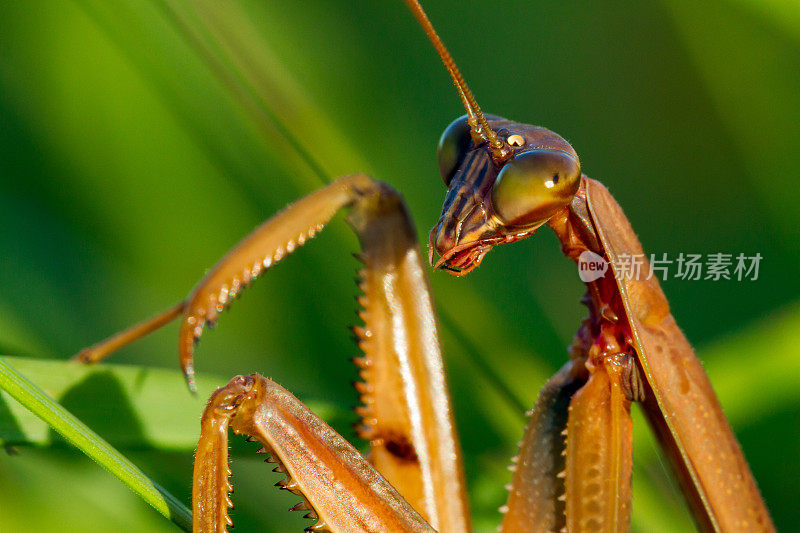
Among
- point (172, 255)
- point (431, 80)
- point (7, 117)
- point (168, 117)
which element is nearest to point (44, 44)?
point (7, 117)

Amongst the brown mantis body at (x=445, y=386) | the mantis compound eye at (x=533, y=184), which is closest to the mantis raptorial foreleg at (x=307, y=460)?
the brown mantis body at (x=445, y=386)

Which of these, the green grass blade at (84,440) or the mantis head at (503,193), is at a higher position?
the mantis head at (503,193)

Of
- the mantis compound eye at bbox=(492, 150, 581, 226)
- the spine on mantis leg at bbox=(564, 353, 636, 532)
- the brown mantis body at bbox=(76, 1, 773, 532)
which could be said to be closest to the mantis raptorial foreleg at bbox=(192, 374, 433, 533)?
the brown mantis body at bbox=(76, 1, 773, 532)

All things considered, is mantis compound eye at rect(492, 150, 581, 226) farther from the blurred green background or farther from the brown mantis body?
the blurred green background

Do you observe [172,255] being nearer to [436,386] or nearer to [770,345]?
[436,386]

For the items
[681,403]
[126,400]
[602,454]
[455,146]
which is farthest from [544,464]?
[126,400]

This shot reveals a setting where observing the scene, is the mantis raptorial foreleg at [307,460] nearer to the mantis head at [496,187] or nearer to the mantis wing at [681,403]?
the mantis head at [496,187]

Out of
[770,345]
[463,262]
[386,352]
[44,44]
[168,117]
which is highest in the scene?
[44,44]
